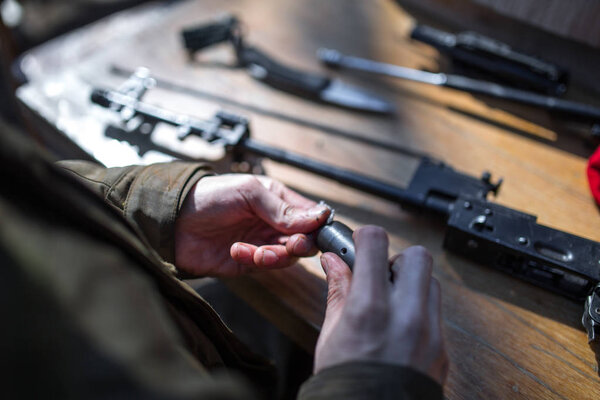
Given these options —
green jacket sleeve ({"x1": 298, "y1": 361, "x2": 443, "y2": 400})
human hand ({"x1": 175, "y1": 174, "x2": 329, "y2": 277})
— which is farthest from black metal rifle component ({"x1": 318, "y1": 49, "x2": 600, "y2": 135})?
green jacket sleeve ({"x1": 298, "y1": 361, "x2": 443, "y2": 400})

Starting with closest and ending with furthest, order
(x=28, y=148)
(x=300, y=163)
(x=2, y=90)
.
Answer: (x=28, y=148) → (x=300, y=163) → (x=2, y=90)

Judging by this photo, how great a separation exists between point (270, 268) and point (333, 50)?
83 cm

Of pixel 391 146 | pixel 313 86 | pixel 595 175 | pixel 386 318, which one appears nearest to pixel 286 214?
pixel 386 318

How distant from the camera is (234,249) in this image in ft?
2.31

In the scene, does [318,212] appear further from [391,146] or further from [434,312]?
[391,146]

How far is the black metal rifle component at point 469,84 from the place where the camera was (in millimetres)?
967

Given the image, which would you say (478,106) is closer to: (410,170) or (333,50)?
(410,170)

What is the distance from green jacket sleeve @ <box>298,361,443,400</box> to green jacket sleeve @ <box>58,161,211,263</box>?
1.28 feet

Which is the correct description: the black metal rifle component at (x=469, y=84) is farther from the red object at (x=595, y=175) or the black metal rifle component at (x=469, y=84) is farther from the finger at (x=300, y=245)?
the finger at (x=300, y=245)

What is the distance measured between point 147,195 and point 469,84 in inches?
33.1

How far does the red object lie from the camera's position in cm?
85

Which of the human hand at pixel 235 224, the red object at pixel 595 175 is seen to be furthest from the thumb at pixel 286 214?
the red object at pixel 595 175

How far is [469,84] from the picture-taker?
1.10 metres

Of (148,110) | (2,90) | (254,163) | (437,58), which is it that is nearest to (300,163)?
(254,163)
